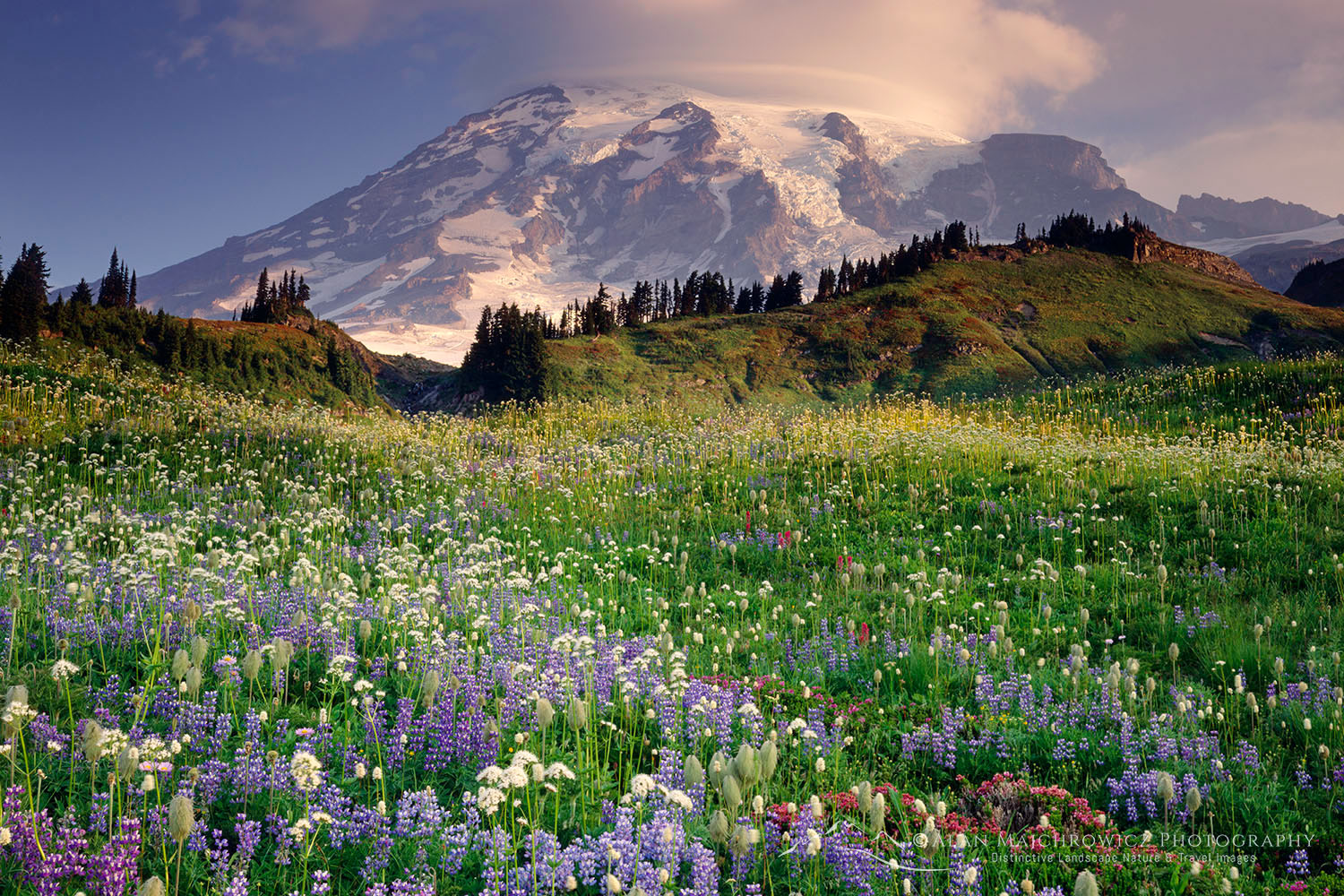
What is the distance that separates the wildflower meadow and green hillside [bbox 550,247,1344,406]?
2343cm

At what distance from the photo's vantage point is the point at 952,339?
46.2 m

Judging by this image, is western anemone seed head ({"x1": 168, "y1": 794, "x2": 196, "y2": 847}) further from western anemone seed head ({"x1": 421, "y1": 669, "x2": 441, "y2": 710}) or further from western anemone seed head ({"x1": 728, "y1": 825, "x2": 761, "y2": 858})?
western anemone seed head ({"x1": 728, "y1": 825, "x2": 761, "y2": 858})

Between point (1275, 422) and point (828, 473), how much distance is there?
1464 centimetres

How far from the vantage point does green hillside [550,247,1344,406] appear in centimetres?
3869

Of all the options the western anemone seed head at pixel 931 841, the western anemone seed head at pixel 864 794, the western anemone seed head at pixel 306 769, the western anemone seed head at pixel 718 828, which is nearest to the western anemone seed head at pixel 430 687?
the western anemone seed head at pixel 306 769

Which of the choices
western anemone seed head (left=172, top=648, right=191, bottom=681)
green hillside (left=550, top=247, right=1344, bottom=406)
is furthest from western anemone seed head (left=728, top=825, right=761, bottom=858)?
green hillside (left=550, top=247, right=1344, bottom=406)

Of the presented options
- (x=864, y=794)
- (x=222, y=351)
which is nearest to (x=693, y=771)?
(x=864, y=794)

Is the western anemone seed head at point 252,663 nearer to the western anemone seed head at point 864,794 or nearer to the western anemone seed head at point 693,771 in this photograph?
the western anemone seed head at point 693,771

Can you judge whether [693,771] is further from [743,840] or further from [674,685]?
[674,685]

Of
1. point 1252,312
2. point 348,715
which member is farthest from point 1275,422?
point 1252,312

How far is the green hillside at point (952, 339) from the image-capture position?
38688 millimetres

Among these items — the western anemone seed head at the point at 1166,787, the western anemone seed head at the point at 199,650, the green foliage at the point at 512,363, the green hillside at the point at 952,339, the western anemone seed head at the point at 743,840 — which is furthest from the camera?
the green hillside at the point at 952,339

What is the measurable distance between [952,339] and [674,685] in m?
46.0

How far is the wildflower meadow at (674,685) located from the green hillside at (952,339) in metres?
23.4
